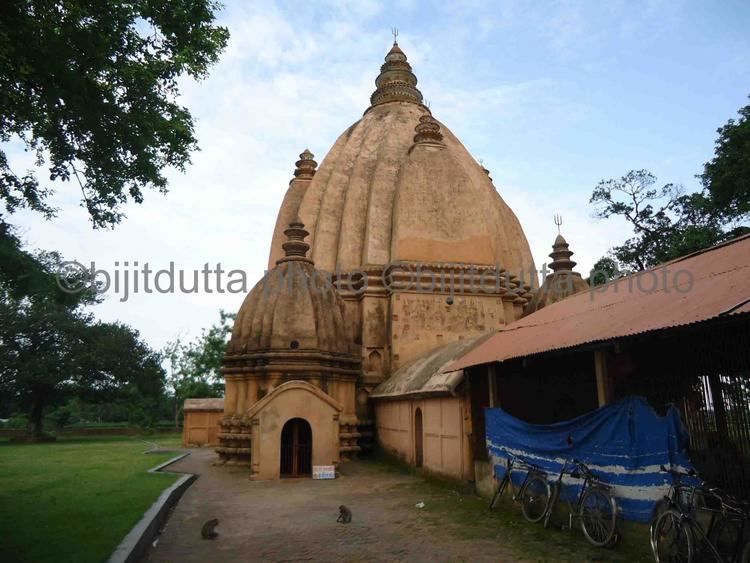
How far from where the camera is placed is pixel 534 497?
9273 millimetres

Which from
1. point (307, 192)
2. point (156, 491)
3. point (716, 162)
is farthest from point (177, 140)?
point (716, 162)

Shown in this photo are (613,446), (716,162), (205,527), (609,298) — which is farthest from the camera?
(716,162)

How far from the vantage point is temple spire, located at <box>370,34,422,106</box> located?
29094mm

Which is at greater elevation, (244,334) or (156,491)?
(244,334)

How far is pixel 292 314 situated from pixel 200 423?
1206 centimetres

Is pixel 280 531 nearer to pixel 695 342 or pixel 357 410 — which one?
pixel 695 342

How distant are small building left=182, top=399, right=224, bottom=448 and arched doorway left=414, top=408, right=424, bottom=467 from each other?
1436cm

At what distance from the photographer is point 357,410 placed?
20.0 m

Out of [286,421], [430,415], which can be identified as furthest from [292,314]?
[430,415]

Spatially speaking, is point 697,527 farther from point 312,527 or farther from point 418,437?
point 418,437

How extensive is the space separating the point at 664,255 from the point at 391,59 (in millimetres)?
16682

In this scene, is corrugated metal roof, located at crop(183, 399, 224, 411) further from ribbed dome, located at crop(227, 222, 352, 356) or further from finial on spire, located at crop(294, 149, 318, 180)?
finial on spire, located at crop(294, 149, 318, 180)

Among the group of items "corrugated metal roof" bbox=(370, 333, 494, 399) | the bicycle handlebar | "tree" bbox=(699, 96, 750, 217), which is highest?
"tree" bbox=(699, 96, 750, 217)

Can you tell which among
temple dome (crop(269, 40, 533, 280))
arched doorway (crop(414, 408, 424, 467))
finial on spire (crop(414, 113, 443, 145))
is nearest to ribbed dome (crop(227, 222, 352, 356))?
temple dome (crop(269, 40, 533, 280))
